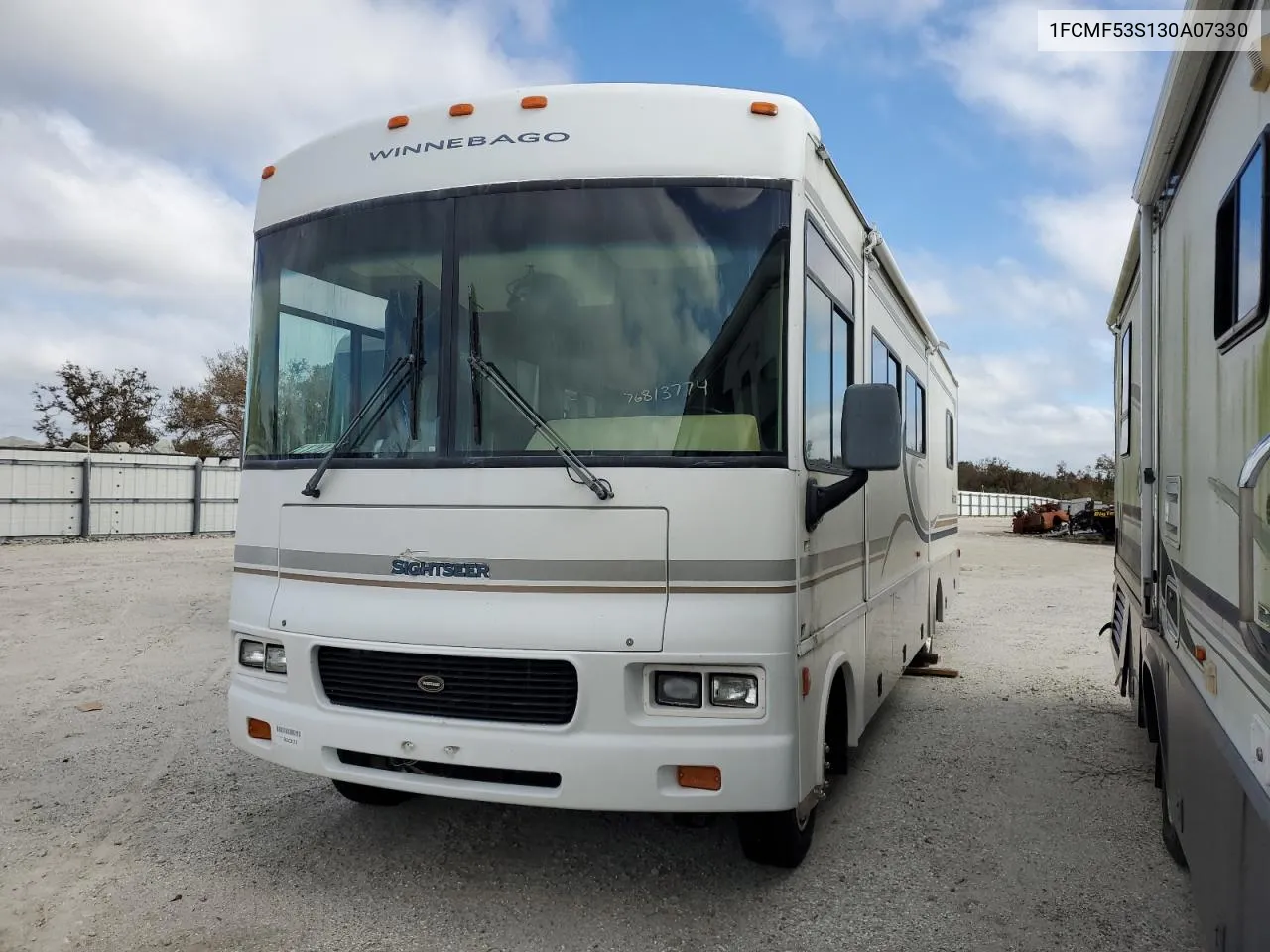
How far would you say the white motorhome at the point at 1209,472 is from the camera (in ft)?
7.36

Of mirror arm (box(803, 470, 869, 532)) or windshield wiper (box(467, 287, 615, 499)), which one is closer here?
windshield wiper (box(467, 287, 615, 499))

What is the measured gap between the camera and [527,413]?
3521 millimetres

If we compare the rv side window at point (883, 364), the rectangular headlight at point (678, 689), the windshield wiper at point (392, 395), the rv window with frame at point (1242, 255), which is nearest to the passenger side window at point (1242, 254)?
the rv window with frame at point (1242, 255)

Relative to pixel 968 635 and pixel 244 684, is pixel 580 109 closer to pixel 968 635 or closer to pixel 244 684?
pixel 244 684

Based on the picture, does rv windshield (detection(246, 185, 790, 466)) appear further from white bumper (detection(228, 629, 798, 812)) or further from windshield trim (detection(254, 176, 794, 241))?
white bumper (detection(228, 629, 798, 812))

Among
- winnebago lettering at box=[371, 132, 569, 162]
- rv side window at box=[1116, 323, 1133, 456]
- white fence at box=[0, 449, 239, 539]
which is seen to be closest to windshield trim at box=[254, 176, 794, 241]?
winnebago lettering at box=[371, 132, 569, 162]

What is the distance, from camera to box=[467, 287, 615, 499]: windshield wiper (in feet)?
11.1

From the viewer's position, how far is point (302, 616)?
3.79 m

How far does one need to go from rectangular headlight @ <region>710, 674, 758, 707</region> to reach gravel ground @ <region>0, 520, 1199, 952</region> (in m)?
0.87

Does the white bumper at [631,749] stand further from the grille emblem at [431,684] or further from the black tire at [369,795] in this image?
the black tire at [369,795]

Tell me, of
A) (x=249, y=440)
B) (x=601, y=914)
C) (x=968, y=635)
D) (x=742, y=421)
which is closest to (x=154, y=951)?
(x=601, y=914)

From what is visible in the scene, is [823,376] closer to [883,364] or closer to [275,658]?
[883,364]

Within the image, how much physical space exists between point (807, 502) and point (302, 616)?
1971 millimetres

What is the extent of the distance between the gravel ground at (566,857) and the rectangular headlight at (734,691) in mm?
871
